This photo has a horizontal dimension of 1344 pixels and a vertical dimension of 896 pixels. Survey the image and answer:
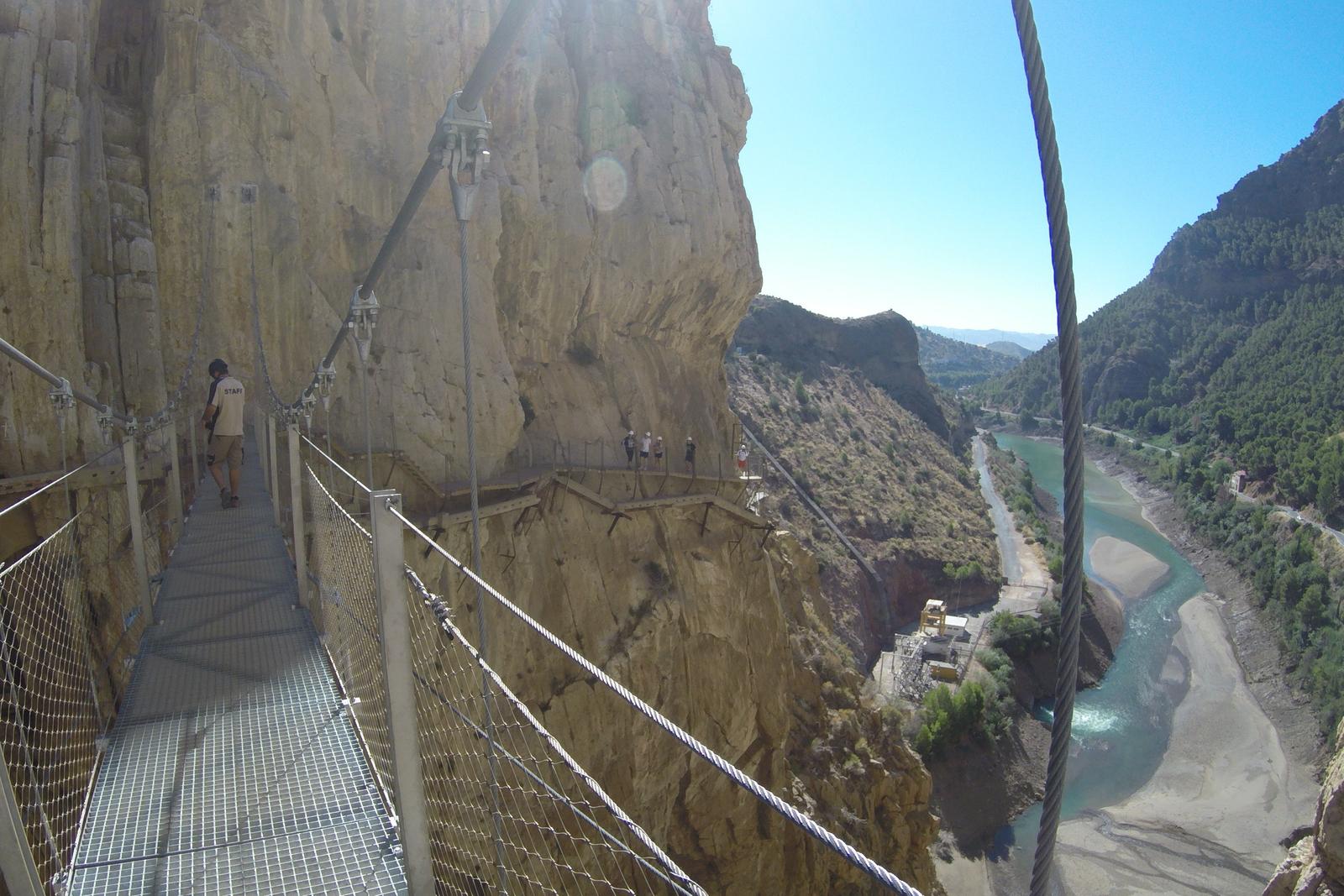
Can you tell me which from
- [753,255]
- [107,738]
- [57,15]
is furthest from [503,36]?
[753,255]

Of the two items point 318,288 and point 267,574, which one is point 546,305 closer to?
point 318,288

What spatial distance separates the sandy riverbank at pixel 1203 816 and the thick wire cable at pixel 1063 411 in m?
26.7

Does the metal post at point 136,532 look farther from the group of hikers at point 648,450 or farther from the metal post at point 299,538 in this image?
the group of hikers at point 648,450

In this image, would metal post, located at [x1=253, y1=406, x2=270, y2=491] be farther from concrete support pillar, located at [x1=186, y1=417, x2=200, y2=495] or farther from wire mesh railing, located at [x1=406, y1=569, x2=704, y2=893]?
wire mesh railing, located at [x1=406, y1=569, x2=704, y2=893]

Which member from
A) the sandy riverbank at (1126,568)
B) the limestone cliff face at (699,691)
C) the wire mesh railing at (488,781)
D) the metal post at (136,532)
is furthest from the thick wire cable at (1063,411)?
the sandy riverbank at (1126,568)

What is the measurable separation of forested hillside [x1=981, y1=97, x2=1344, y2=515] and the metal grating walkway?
69.8 m

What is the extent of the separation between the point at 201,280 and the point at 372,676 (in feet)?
31.8

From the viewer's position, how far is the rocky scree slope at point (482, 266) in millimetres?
10102

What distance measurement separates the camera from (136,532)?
569cm

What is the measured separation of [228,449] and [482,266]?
6.87 m

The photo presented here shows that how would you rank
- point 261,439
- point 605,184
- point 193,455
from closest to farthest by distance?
point 193,455 < point 261,439 < point 605,184

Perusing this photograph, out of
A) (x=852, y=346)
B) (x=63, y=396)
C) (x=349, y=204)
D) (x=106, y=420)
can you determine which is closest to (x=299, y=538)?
(x=106, y=420)

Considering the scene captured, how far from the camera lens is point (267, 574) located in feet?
20.7

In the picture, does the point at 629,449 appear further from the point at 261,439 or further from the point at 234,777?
the point at 234,777
